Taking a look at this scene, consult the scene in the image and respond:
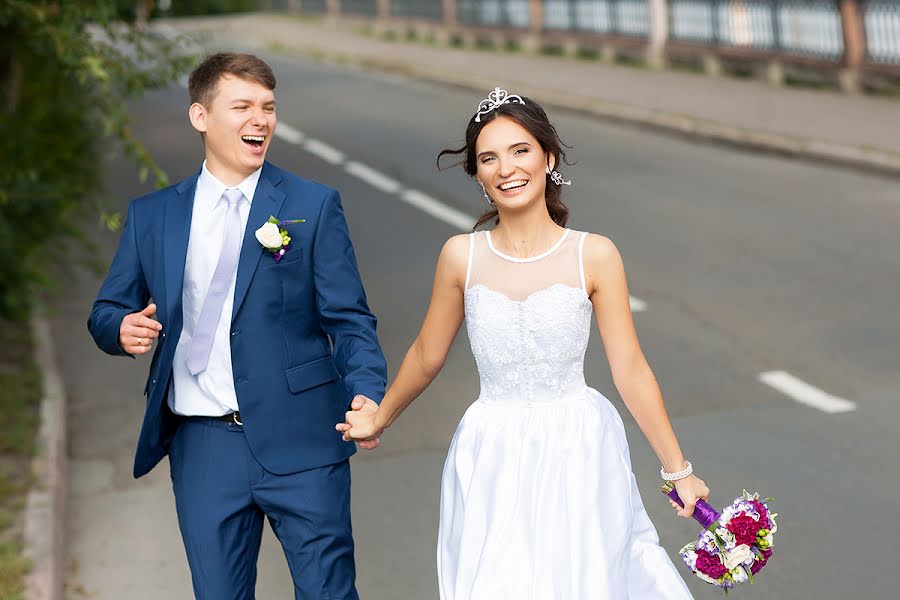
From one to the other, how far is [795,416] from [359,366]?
4.53 metres

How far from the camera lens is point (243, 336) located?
4.88 m

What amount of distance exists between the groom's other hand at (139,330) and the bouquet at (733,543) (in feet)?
5.68

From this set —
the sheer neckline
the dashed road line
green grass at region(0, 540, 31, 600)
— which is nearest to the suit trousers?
the sheer neckline

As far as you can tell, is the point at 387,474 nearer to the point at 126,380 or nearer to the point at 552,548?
the point at 126,380

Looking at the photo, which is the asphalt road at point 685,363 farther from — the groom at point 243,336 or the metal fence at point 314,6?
the metal fence at point 314,6

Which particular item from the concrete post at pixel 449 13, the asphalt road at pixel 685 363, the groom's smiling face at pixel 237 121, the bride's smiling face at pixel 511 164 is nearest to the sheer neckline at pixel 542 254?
the bride's smiling face at pixel 511 164

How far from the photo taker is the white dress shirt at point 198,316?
4910 millimetres

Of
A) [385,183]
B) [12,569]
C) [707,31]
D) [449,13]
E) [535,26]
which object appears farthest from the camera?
[449,13]

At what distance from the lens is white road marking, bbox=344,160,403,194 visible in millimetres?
16391

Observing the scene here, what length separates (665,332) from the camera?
10594 millimetres

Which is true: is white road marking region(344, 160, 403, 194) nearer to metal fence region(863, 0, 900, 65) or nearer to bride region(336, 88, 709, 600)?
metal fence region(863, 0, 900, 65)

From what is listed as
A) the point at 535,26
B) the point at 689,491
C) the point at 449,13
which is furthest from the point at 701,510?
the point at 449,13

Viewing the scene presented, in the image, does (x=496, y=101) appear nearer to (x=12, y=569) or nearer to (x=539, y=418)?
(x=539, y=418)

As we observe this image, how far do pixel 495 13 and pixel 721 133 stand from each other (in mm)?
13085
